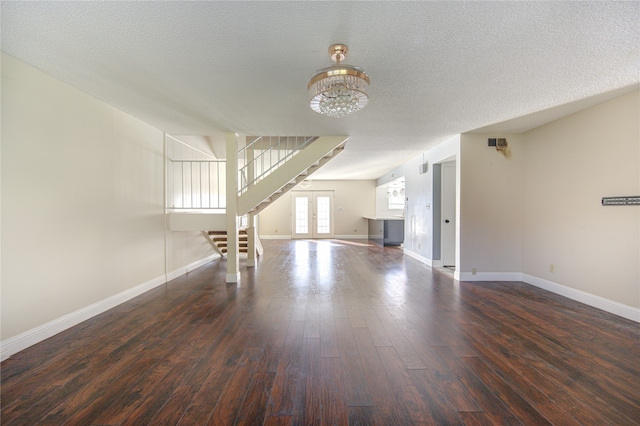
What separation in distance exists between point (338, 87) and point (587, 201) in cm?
374

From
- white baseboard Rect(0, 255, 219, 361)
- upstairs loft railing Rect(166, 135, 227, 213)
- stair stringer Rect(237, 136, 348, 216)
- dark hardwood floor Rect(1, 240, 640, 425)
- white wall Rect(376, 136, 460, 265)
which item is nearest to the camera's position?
dark hardwood floor Rect(1, 240, 640, 425)

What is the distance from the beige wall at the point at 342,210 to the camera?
36.2 feet

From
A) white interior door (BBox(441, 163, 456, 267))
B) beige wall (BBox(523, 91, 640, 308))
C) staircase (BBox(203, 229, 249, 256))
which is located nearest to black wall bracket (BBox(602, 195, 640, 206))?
beige wall (BBox(523, 91, 640, 308))

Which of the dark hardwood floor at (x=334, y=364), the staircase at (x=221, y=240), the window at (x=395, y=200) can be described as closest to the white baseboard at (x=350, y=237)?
the window at (x=395, y=200)

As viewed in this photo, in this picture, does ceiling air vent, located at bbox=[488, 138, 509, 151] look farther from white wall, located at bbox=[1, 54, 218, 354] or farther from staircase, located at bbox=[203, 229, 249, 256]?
white wall, located at bbox=[1, 54, 218, 354]

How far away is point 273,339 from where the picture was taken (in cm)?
249

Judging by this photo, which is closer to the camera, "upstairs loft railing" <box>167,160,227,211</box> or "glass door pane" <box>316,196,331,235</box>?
"upstairs loft railing" <box>167,160,227,211</box>

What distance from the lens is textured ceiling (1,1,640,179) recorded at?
66.6 inches

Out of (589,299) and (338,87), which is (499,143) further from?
(338,87)

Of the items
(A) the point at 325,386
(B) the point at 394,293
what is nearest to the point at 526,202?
(B) the point at 394,293

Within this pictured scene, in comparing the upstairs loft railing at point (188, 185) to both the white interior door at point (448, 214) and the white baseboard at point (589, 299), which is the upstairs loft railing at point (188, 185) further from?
the white baseboard at point (589, 299)

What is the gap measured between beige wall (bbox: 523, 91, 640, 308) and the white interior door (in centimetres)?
126

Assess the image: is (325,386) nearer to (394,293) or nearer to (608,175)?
(394,293)

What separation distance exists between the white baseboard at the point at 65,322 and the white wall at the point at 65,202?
0.03m
